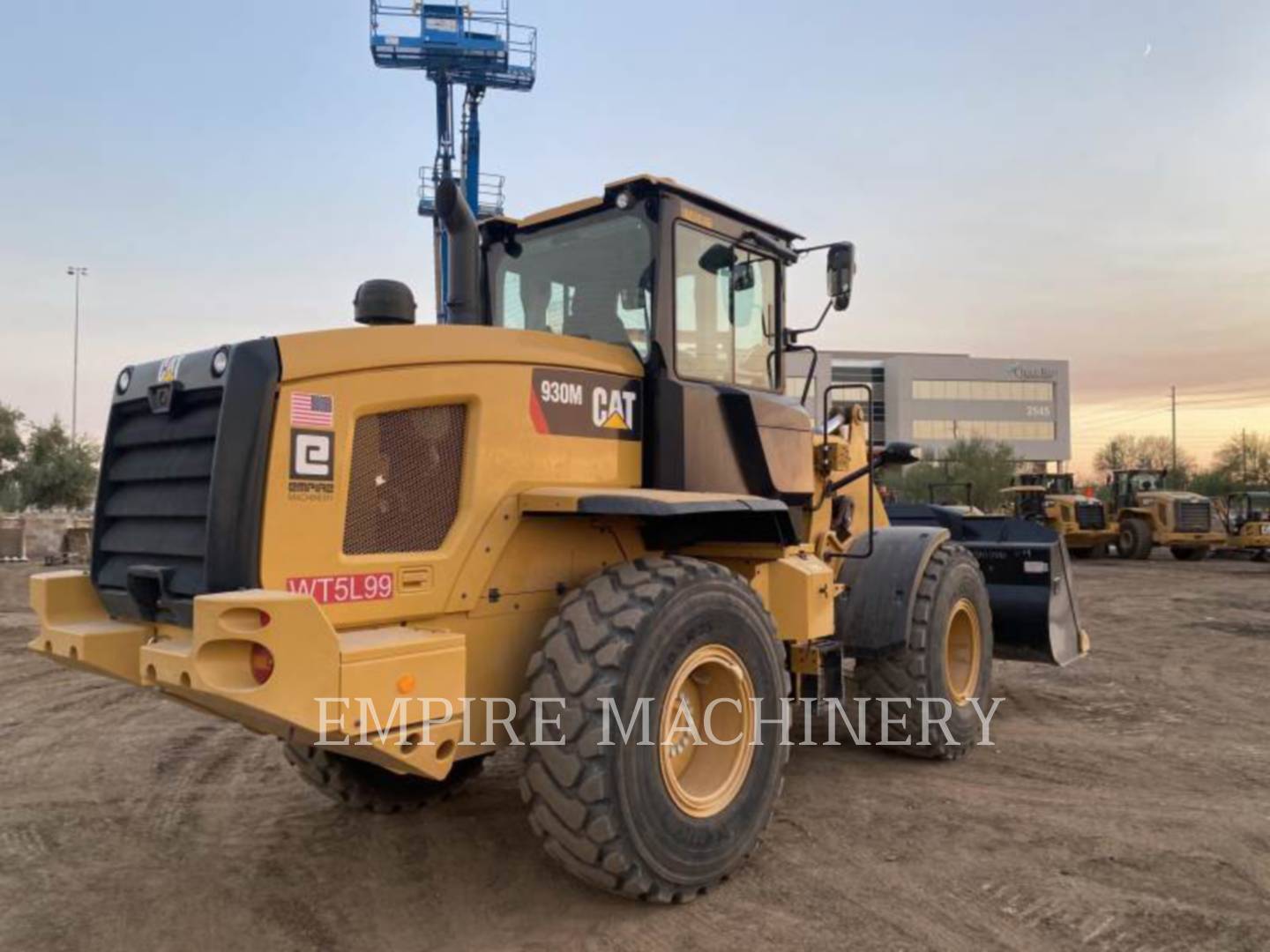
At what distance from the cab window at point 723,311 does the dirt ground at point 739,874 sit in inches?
87.9

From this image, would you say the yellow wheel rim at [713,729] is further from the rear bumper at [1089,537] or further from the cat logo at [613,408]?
the rear bumper at [1089,537]

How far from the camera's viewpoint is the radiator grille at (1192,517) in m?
24.5

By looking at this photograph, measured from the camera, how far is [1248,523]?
24.7 m

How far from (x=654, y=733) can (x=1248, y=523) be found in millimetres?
26184

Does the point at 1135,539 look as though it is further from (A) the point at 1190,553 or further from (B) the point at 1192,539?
(A) the point at 1190,553

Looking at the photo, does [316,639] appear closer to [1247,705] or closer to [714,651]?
[714,651]

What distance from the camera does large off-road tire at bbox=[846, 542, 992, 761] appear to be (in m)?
5.67

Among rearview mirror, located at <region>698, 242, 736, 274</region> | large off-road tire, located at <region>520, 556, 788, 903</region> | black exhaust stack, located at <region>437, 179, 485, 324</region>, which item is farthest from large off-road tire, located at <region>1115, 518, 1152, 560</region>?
black exhaust stack, located at <region>437, 179, 485, 324</region>

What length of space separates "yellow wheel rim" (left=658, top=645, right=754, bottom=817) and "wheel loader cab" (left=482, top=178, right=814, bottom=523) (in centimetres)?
83

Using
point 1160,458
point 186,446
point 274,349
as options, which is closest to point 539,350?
point 274,349

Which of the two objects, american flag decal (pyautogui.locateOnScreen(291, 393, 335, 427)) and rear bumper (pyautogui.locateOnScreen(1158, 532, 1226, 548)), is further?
rear bumper (pyautogui.locateOnScreen(1158, 532, 1226, 548))

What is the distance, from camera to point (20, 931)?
3.56 m

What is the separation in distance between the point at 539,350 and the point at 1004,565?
4658mm
